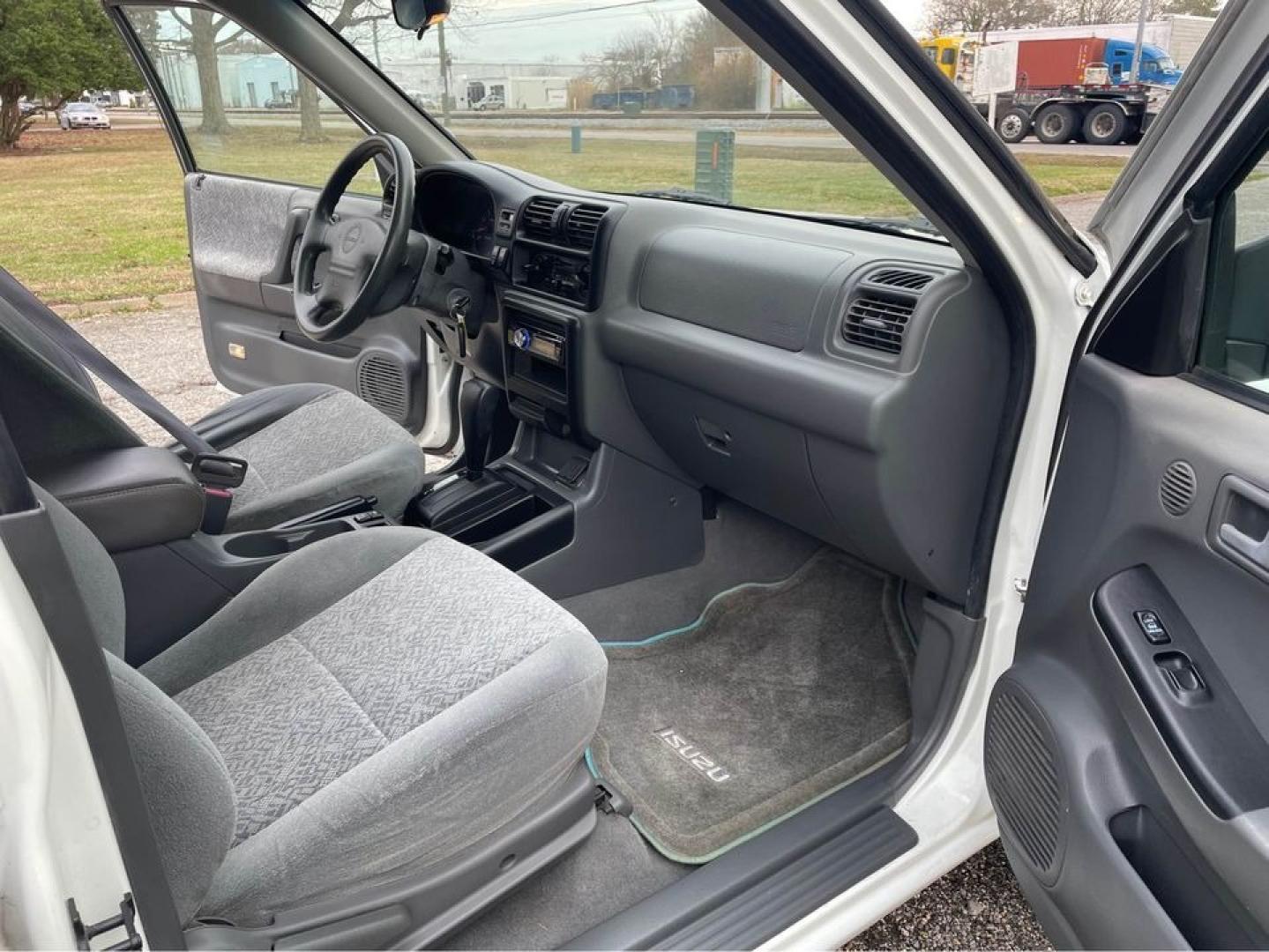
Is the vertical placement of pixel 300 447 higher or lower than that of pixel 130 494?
lower

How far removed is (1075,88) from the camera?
1.80 m

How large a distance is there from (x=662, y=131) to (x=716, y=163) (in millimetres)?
166

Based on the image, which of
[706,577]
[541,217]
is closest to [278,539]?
[541,217]

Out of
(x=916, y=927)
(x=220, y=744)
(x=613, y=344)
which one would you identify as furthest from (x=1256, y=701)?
(x=613, y=344)

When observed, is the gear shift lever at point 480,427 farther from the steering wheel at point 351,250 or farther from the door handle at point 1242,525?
the door handle at point 1242,525

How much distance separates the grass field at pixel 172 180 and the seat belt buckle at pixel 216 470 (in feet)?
3.62

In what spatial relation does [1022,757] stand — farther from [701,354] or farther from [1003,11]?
[1003,11]

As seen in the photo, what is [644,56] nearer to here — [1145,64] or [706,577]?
[1145,64]

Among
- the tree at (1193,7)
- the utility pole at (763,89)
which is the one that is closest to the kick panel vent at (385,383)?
the utility pole at (763,89)

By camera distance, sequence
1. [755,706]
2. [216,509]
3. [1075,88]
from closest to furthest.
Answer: [1075,88], [216,509], [755,706]

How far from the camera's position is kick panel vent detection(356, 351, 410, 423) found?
3.07 metres

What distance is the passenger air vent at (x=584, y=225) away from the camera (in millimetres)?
2234

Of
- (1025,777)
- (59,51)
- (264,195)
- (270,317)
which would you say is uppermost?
(59,51)

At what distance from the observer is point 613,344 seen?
2244mm
